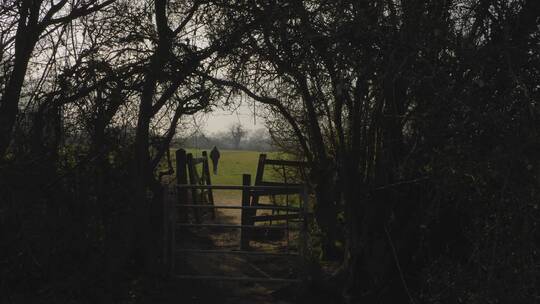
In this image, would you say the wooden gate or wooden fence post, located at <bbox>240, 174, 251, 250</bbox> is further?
wooden fence post, located at <bbox>240, 174, 251, 250</bbox>

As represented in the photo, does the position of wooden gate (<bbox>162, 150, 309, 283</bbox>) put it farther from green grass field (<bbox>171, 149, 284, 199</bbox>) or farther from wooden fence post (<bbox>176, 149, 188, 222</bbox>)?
green grass field (<bbox>171, 149, 284, 199</bbox>)

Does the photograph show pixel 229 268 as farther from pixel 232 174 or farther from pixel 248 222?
pixel 232 174

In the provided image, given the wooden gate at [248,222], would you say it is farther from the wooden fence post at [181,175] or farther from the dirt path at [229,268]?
the dirt path at [229,268]

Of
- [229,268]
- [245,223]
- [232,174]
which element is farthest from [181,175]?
[232,174]

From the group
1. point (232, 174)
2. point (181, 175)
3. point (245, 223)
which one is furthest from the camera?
point (232, 174)

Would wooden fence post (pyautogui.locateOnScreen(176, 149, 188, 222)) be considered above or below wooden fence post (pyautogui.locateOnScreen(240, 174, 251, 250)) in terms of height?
above

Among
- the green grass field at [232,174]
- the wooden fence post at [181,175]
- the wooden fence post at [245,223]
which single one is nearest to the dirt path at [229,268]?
the wooden fence post at [245,223]

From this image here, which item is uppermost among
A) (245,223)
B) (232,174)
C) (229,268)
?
(232,174)

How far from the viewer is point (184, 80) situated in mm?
7840

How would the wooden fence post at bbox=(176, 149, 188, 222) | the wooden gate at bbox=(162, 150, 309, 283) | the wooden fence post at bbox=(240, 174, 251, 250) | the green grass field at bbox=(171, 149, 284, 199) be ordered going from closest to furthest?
the wooden gate at bbox=(162, 150, 309, 283) → the wooden fence post at bbox=(240, 174, 251, 250) → the wooden fence post at bbox=(176, 149, 188, 222) → the green grass field at bbox=(171, 149, 284, 199)

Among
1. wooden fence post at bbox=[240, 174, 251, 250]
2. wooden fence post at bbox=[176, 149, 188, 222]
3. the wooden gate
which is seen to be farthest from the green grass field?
wooden fence post at bbox=[240, 174, 251, 250]

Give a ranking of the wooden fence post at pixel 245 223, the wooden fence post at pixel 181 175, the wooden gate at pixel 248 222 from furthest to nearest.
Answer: the wooden fence post at pixel 181 175 < the wooden fence post at pixel 245 223 < the wooden gate at pixel 248 222

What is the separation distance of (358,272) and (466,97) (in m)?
3.75

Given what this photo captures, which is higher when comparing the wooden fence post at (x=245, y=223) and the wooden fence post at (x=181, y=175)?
the wooden fence post at (x=181, y=175)
